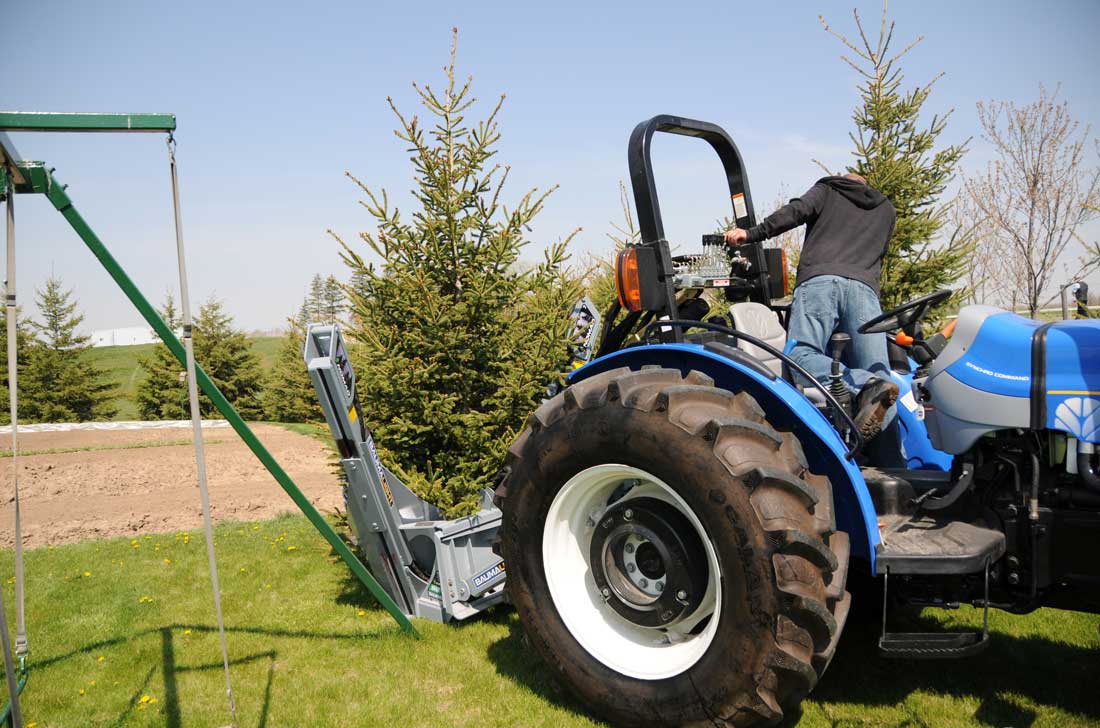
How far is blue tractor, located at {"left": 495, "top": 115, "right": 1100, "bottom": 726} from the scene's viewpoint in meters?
2.46

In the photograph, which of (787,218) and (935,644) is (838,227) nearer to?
(787,218)

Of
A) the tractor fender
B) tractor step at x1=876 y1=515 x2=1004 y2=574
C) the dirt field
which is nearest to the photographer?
tractor step at x1=876 y1=515 x2=1004 y2=574

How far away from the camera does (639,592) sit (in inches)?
117

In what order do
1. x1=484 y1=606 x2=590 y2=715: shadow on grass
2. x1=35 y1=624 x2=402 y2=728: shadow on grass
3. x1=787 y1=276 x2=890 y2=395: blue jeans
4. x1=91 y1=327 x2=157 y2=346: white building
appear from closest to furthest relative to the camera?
1. x1=484 y1=606 x2=590 y2=715: shadow on grass
2. x1=35 y1=624 x2=402 y2=728: shadow on grass
3. x1=787 y1=276 x2=890 y2=395: blue jeans
4. x1=91 y1=327 x2=157 y2=346: white building

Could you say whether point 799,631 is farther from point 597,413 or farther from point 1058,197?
point 1058,197

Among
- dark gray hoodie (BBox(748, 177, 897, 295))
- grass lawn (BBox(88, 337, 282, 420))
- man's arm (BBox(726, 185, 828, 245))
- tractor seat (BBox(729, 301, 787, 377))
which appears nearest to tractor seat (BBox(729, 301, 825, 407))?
tractor seat (BBox(729, 301, 787, 377))

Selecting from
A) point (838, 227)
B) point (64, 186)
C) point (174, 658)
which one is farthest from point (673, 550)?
point (174, 658)

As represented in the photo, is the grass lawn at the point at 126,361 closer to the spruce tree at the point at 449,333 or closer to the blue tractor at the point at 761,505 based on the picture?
the spruce tree at the point at 449,333

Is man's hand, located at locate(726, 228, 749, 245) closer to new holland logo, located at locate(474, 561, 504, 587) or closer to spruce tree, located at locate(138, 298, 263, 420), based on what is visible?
new holland logo, located at locate(474, 561, 504, 587)

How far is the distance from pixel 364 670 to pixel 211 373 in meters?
15.8

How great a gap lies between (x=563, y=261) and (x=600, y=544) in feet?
10.3

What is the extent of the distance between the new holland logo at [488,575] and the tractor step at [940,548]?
1874 millimetres

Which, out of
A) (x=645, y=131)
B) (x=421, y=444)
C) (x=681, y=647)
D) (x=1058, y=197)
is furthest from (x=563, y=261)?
(x=1058, y=197)

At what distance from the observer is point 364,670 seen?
3557 mm
